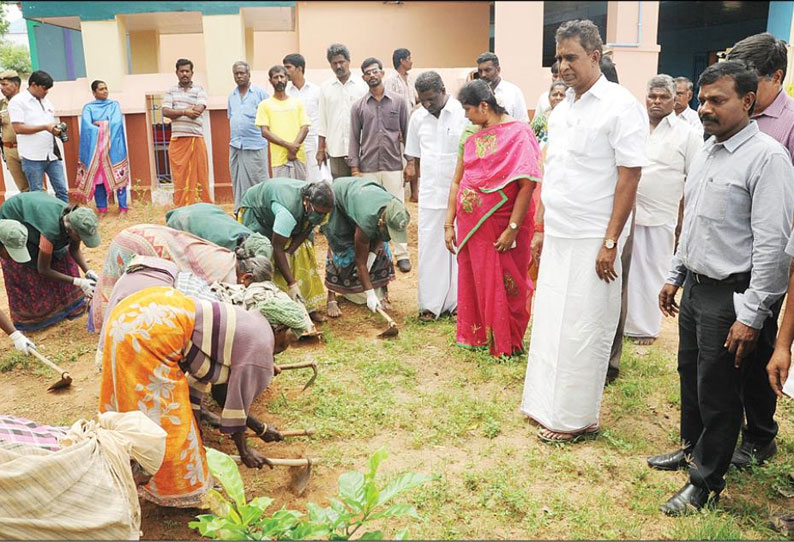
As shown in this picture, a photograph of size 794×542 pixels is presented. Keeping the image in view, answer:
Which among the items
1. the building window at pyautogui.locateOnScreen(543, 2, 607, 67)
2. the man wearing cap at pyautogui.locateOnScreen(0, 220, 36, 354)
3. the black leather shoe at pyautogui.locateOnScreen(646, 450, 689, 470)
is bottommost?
the black leather shoe at pyautogui.locateOnScreen(646, 450, 689, 470)

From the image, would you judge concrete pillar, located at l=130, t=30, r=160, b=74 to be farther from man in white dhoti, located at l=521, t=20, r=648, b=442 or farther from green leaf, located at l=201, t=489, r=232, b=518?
green leaf, located at l=201, t=489, r=232, b=518

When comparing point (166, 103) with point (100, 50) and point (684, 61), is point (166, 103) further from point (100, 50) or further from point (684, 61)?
point (684, 61)

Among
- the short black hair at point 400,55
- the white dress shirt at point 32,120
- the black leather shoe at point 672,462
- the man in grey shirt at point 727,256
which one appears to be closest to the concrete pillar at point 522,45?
the short black hair at point 400,55

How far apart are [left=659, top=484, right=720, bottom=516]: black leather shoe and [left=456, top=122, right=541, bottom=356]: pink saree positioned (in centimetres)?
188

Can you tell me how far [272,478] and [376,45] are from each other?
8.29m

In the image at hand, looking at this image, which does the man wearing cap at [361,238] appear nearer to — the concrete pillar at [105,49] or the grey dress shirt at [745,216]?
the grey dress shirt at [745,216]

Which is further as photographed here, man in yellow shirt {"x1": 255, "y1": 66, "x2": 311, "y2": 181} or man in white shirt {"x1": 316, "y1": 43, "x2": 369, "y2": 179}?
man in yellow shirt {"x1": 255, "y1": 66, "x2": 311, "y2": 181}

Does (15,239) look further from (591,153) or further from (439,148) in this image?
(591,153)

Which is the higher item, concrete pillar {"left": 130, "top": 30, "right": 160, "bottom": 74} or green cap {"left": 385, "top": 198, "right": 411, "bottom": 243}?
concrete pillar {"left": 130, "top": 30, "right": 160, "bottom": 74}

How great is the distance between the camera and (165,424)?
2.90m

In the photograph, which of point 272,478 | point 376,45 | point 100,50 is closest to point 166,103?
point 100,50

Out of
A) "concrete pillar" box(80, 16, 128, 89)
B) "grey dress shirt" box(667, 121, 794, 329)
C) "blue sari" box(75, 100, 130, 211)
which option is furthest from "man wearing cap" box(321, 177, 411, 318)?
Result: "concrete pillar" box(80, 16, 128, 89)

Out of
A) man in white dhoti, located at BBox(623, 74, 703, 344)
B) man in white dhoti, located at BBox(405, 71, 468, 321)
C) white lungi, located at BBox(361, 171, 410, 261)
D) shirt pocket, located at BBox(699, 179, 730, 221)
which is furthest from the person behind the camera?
white lungi, located at BBox(361, 171, 410, 261)

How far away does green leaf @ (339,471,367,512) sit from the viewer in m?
1.92
